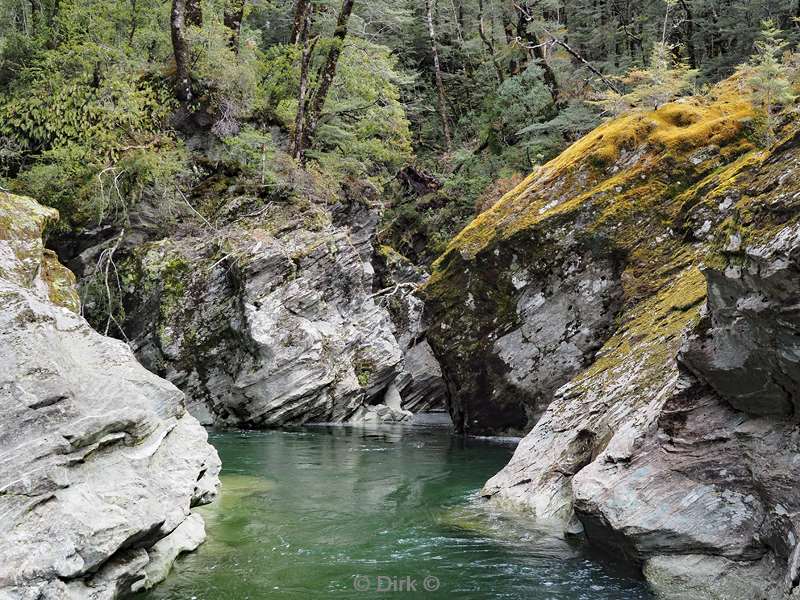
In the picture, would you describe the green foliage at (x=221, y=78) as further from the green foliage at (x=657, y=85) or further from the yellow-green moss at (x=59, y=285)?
the green foliage at (x=657, y=85)

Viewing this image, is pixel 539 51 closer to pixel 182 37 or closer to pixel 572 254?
pixel 182 37

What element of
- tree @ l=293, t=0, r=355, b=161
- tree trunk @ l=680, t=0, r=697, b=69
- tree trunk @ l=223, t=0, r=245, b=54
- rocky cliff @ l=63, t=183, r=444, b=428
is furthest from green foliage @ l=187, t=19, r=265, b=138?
tree trunk @ l=680, t=0, r=697, b=69

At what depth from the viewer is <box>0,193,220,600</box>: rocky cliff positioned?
5.13 m

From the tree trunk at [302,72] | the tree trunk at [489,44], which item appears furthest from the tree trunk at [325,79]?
the tree trunk at [489,44]

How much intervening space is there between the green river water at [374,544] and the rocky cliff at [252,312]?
20.9 feet

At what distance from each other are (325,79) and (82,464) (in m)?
19.8

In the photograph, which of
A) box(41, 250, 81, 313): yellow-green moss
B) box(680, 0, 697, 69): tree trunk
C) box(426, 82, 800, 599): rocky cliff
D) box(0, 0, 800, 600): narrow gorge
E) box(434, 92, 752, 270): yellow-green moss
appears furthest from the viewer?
box(680, 0, 697, 69): tree trunk

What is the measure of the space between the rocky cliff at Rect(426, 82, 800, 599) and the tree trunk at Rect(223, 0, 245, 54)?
42.8 feet

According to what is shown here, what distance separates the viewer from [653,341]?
30.8 ft

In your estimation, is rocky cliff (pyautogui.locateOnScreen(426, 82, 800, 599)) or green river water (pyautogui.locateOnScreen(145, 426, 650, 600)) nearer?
rocky cliff (pyautogui.locateOnScreen(426, 82, 800, 599))

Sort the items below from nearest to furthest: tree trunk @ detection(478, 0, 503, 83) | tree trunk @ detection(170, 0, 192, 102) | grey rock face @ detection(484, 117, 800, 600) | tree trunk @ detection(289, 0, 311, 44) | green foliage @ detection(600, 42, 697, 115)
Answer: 1. grey rock face @ detection(484, 117, 800, 600)
2. green foliage @ detection(600, 42, 697, 115)
3. tree trunk @ detection(170, 0, 192, 102)
4. tree trunk @ detection(289, 0, 311, 44)
5. tree trunk @ detection(478, 0, 503, 83)

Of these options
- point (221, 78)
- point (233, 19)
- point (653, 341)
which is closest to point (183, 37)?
point (221, 78)

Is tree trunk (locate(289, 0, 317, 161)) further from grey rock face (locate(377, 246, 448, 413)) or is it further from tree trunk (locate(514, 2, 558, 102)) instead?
tree trunk (locate(514, 2, 558, 102))

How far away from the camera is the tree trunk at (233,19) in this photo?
22922 millimetres
